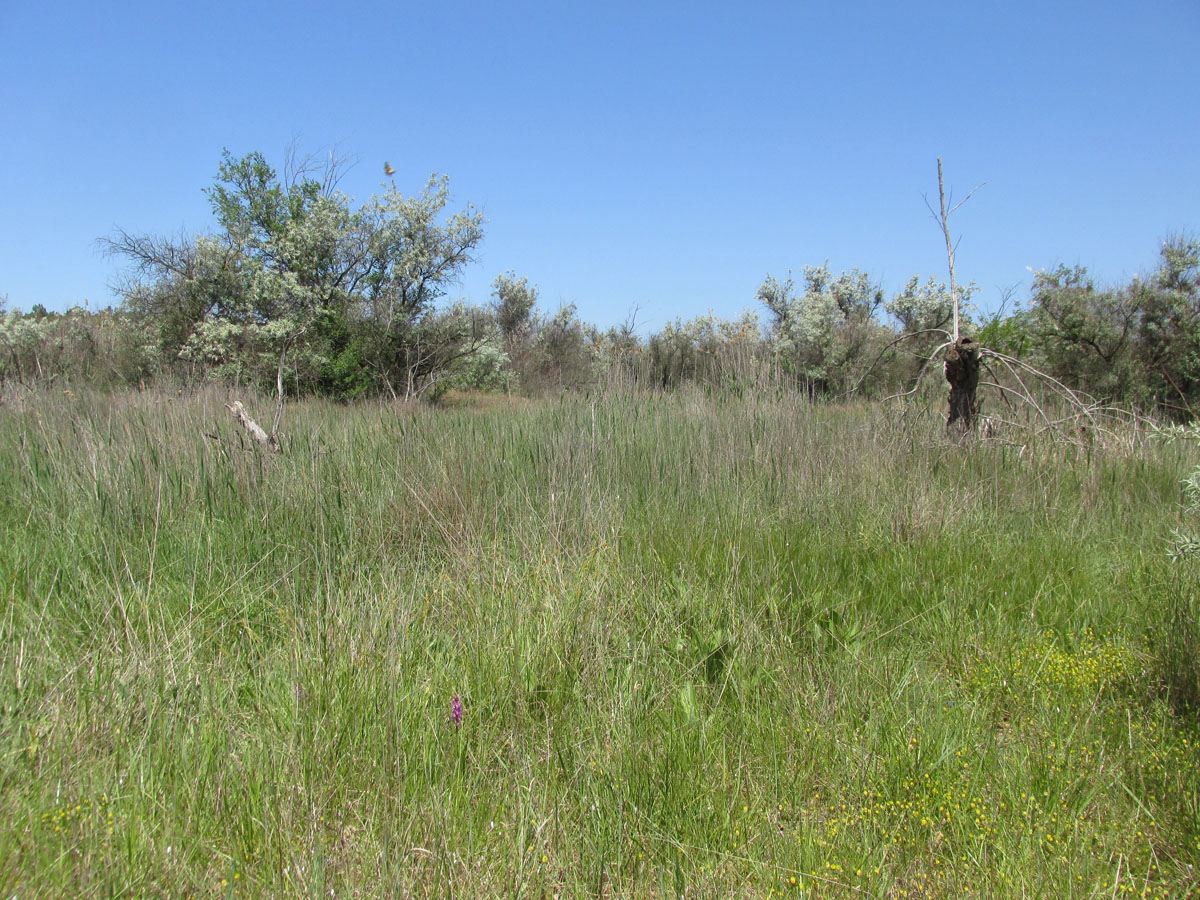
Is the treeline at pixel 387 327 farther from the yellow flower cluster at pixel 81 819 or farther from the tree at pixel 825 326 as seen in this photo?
the yellow flower cluster at pixel 81 819

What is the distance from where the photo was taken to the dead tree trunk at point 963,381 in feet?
19.2

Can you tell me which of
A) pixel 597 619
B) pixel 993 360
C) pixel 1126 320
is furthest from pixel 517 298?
pixel 597 619

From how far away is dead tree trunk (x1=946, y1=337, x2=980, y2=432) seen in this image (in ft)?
19.2

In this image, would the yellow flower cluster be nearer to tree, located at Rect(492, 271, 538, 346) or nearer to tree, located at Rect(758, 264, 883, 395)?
tree, located at Rect(758, 264, 883, 395)

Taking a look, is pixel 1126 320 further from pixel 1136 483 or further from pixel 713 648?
pixel 713 648

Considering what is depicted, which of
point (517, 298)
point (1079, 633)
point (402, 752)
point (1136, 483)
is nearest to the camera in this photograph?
point (402, 752)

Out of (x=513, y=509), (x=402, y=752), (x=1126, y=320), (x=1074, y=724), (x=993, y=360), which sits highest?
(x=1126, y=320)

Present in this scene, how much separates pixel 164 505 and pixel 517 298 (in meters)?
26.0

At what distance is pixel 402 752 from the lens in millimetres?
1966

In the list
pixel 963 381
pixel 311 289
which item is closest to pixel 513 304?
pixel 311 289

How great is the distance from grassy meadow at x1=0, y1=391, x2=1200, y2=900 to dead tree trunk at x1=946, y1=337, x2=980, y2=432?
5.33 feet

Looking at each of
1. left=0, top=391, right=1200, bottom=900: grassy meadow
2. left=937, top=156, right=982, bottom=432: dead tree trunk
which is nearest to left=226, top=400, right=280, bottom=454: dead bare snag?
left=0, top=391, right=1200, bottom=900: grassy meadow

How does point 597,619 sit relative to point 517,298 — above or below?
below

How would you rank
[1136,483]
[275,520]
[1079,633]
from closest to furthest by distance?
[1079,633]
[275,520]
[1136,483]
